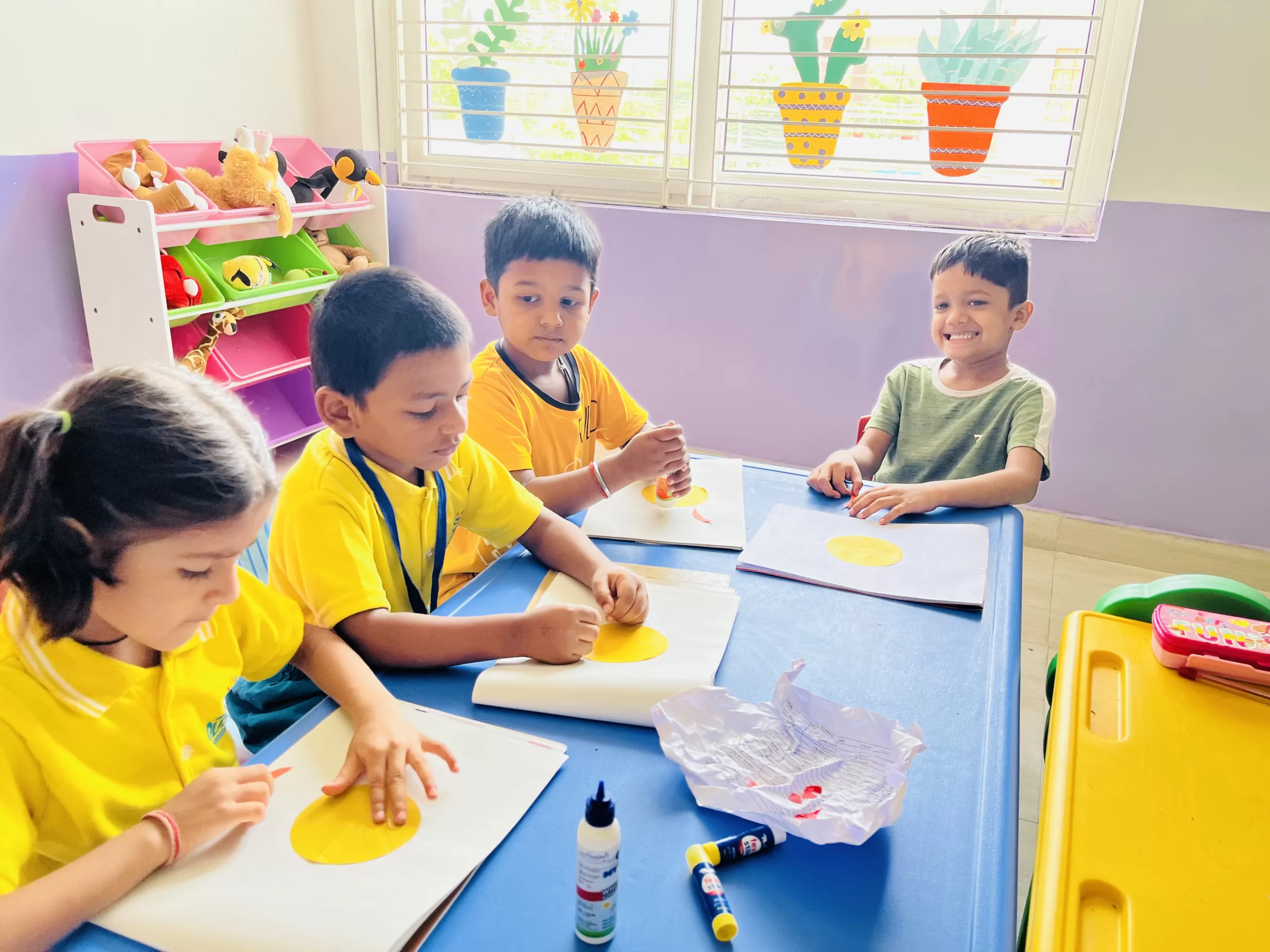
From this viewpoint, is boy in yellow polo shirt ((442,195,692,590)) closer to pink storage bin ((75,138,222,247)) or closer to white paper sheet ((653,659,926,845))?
white paper sheet ((653,659,926,845))

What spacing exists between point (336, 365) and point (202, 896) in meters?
0.58

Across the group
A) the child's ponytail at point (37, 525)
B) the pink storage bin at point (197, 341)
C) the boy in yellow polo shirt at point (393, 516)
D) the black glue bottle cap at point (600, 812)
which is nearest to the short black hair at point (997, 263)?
the boy in yellow polo shirt at point (393, 516)

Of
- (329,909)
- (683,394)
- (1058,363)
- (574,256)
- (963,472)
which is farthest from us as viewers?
(683,394)

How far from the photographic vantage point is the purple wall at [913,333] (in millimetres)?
2357

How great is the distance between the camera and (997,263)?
1.64m

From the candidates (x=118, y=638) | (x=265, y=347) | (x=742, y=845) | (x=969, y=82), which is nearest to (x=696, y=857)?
(x=742, y=845)

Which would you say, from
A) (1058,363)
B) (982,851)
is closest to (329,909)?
(982,851)

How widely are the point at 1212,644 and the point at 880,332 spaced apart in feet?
6.31

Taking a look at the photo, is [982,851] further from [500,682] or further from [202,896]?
[202,896]

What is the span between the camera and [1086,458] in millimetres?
2553

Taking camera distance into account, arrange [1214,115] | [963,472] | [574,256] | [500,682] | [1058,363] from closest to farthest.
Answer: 1. [500,682]
2. [574,256]
3. [963,472]
4. [1214,115]
5. [1058,363]

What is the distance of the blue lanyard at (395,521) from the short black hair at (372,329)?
64 mm

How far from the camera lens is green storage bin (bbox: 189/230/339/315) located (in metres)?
2.76

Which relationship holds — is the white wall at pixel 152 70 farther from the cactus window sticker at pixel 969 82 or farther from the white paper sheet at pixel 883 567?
the white paper sheet at pixel 883 567
